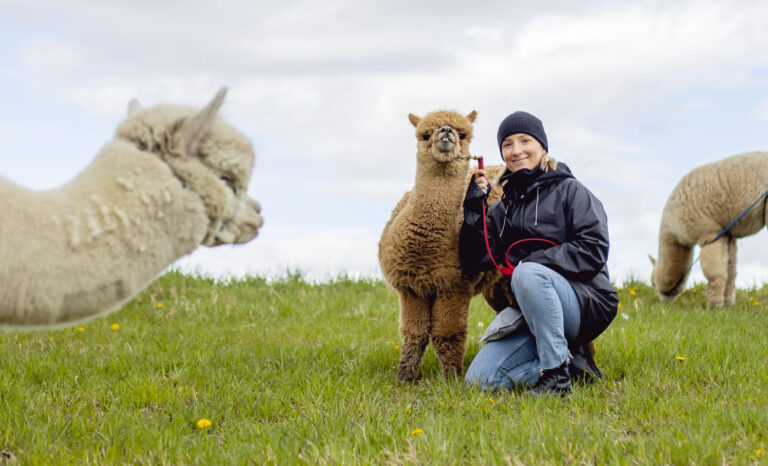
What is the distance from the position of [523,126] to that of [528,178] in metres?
0.37

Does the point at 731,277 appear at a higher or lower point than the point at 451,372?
higher

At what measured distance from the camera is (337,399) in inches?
181

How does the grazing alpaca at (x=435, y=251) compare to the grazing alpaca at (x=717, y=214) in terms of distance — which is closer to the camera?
the grazing alpaca at (x=435, y=251)

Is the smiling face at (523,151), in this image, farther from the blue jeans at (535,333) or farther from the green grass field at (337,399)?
the green grass field at (337,399)

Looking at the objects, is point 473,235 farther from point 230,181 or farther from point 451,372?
point 230,181

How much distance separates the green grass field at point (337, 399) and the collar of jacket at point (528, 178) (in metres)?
1.42

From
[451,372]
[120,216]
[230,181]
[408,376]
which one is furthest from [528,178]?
[120,216]

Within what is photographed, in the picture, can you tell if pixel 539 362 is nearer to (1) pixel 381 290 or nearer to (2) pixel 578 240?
(2) pixel 578 240

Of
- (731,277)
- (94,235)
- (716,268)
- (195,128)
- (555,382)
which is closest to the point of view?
(94,235)

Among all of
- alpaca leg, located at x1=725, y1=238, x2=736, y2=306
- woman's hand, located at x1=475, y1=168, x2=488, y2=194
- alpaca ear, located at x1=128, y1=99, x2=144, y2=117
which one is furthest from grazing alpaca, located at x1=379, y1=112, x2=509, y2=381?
alpaca leg, located at x1=725, y1=238, x2=736, y2=306

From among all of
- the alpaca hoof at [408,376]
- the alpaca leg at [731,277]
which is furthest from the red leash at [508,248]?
the alpaca leg at [731,277]

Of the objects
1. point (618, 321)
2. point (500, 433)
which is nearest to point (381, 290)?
point (618, 321)

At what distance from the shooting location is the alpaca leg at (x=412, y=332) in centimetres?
502

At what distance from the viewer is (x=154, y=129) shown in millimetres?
3057
